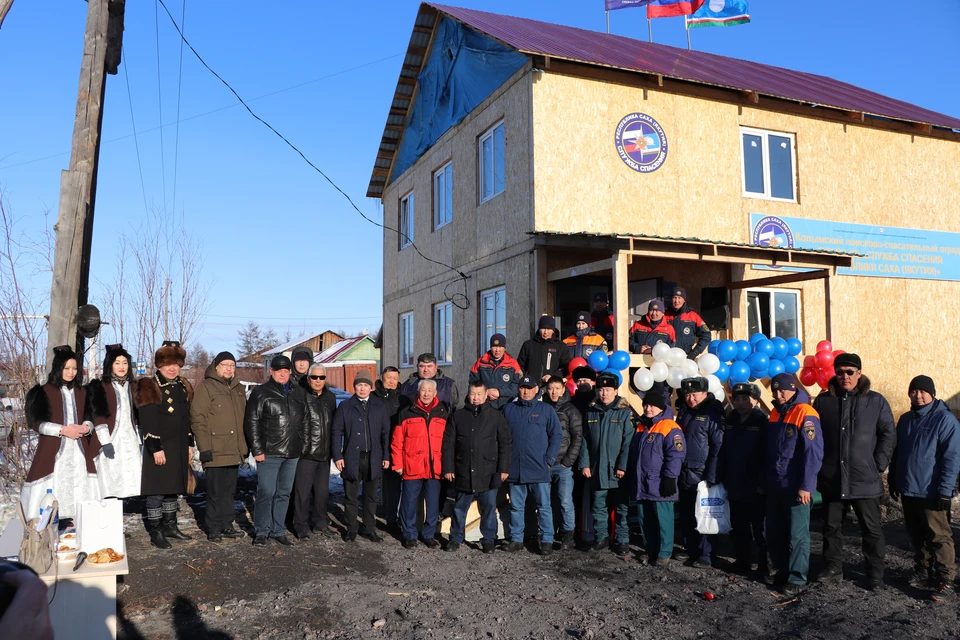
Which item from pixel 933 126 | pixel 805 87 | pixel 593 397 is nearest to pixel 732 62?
pixel 805 87

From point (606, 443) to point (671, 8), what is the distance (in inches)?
444

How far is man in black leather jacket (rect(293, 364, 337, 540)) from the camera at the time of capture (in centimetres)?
787

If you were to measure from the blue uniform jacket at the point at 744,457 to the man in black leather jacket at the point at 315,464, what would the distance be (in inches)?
158

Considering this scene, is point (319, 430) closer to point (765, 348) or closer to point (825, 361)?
point (765, 348)

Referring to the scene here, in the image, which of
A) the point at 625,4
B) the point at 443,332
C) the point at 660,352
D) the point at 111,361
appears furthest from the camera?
the point at 625,4

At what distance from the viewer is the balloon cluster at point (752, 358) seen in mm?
9414

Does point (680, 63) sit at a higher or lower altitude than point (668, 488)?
higher

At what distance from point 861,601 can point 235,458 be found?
224 inches

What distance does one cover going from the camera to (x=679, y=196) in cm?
1199

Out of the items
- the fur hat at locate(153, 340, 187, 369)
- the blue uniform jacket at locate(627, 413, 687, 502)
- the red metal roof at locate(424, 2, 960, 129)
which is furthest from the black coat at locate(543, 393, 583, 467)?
the red metal roof at locate(424, 2, 960, 129)

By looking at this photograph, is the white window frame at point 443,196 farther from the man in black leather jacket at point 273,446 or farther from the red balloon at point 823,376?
the man in black leather jacket at point 273,446

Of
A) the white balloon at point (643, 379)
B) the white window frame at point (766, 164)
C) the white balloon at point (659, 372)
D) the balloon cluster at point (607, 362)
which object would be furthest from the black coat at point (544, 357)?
the white window frame at point (766, 164)

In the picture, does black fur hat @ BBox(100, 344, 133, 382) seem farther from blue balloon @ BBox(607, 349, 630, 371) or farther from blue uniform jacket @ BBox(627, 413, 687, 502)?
blue balloon @ BBox(607, 349, 630, 371)

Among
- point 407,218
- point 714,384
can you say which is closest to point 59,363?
point 714,384
